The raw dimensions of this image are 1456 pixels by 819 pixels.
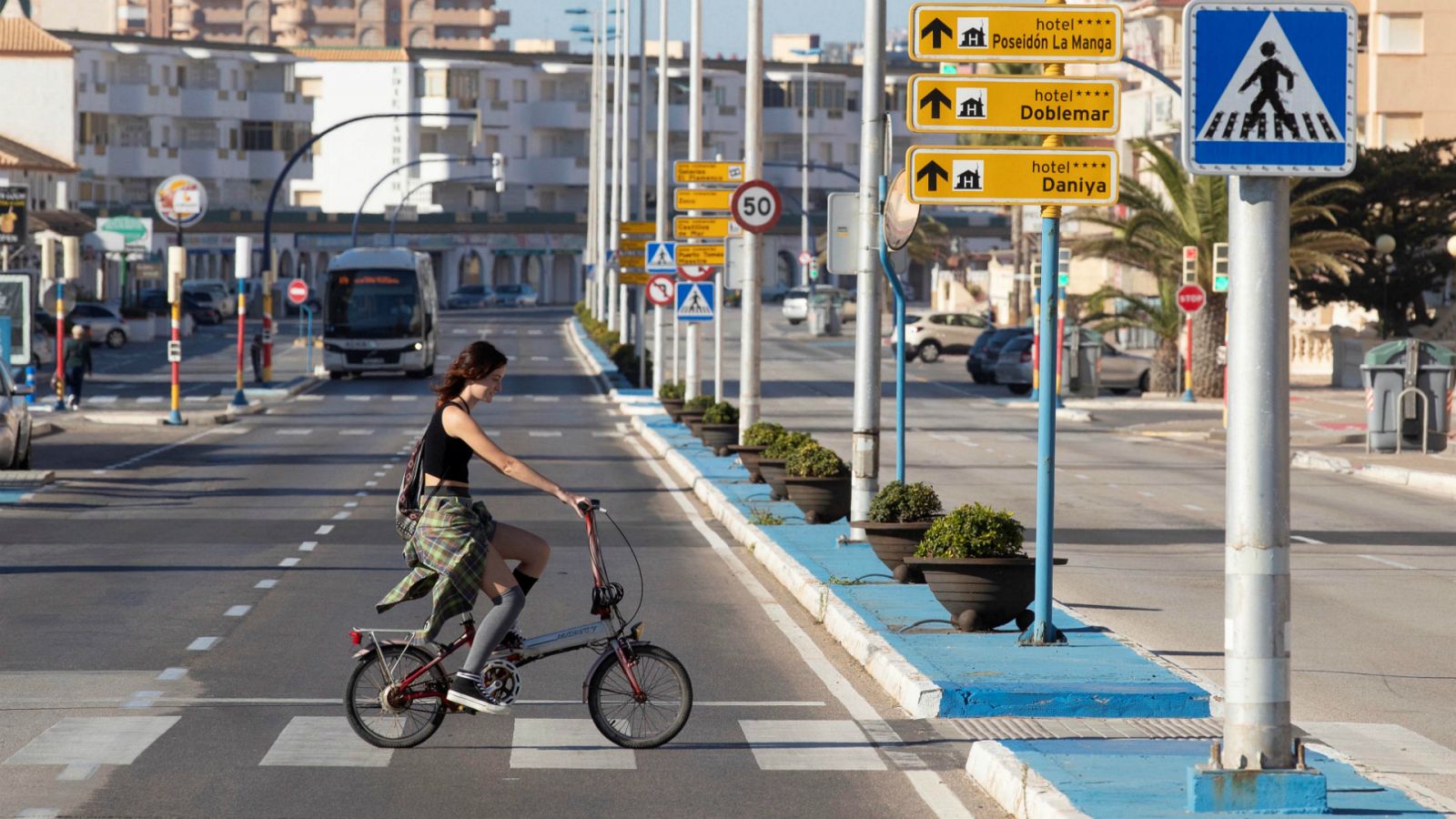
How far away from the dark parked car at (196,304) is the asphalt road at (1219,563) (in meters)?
54.8

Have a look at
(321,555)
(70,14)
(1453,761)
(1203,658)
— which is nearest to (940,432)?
(321,555)

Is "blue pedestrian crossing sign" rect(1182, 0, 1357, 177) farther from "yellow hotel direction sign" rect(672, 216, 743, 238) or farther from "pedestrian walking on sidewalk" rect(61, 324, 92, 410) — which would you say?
"pedestrian walking on sidewalk" rect(61, 324, 92, 410)

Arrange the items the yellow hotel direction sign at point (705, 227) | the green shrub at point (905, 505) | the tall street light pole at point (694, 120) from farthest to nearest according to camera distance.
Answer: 1. the tall street light pole at point (694, 120)
2. the yellow hotel direction sign at point (705, 227)
3. the green shrub at point (905, 505)

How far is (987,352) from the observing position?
2267 inches

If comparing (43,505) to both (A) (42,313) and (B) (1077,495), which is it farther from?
(A) (42,313)

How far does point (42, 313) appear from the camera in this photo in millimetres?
67375

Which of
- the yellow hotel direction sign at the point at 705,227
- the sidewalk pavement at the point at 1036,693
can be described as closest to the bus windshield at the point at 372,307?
the yellow hotel direction sign at the point at 705,227

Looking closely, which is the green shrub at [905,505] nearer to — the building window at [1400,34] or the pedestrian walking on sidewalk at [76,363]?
the pedestrian walking on sidewalk at [76,363]

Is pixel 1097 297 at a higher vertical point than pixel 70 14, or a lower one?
lower

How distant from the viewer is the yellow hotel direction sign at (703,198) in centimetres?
3309

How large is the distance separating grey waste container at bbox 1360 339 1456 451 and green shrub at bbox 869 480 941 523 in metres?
19.4

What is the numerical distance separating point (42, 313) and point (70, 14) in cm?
8384

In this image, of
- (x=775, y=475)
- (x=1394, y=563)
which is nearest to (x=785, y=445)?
(x=775, y=475)

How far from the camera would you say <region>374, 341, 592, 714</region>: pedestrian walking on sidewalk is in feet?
30.5
